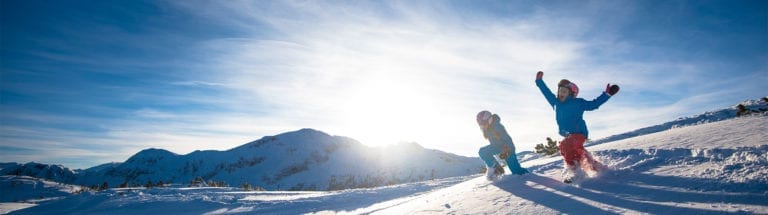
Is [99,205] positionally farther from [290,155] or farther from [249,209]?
[290,155]

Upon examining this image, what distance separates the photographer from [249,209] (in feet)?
24.1

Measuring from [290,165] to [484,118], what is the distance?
38.5 meters

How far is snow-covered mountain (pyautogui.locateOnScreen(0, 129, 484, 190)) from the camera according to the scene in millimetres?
37450

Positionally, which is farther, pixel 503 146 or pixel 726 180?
pixel 503 146

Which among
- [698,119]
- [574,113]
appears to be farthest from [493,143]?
[698,119]

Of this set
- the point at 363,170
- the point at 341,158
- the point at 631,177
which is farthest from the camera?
the point at 341,158

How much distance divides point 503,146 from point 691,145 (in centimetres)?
215

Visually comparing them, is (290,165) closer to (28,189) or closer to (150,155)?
(150,155)

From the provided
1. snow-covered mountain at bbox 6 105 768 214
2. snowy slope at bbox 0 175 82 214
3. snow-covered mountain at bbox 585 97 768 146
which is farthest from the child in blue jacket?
snowy slope at bbox 0 175 82 214

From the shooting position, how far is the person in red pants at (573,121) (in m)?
4.36

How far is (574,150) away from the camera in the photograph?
449 centimetres

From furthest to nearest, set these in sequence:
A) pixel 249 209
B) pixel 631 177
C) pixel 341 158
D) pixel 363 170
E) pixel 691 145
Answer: pixel 341 158 → pixel 363 170 → pixel 249 209 → pixel 691 145 → pixel 631 177

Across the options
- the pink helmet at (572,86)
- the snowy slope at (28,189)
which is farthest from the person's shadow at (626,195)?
the snowy slope at (28,189)

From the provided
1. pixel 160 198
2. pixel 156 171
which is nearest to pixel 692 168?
pixel 160 198
